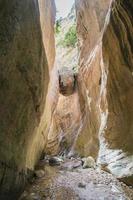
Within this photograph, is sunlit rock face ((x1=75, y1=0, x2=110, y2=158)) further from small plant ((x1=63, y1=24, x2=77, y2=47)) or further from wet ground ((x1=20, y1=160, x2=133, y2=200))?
small plant ((x1=63, y1=24, x2=77, y2=47))

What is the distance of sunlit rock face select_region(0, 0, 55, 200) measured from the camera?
414 cm

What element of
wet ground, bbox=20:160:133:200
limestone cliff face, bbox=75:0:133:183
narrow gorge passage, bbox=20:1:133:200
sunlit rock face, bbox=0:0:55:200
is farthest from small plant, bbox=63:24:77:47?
sunlit rock face, bbox=0:0:55:200

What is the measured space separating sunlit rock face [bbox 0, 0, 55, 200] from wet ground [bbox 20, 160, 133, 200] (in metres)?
0.79

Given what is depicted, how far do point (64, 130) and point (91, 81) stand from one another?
614 cm

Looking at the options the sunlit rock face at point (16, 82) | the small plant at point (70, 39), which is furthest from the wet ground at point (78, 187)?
the small plant at point (70, 39)

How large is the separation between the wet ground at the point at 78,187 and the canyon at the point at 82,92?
13cm

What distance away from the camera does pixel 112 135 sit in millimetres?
8445

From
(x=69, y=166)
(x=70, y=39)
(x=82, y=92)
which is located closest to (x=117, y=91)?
(x=69, y=166)

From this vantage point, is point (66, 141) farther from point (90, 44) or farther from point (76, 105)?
point (90, 44)

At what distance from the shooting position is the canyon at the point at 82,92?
4.37m

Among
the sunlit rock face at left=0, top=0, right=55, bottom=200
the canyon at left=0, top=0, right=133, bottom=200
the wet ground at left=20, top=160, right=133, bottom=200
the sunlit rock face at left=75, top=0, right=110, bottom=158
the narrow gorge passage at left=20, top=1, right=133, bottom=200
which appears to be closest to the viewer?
the sunlit rock face at left=0, top=0, right=55, bottom=200

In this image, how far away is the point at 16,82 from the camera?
4590 millimetres

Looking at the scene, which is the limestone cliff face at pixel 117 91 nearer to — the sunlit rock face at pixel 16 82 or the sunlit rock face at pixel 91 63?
the sunlit rock face at pixel 91 63

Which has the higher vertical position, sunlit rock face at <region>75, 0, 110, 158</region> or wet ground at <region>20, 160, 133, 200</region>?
sunlit rock face at <region>75, 0, 110, 158</region>
